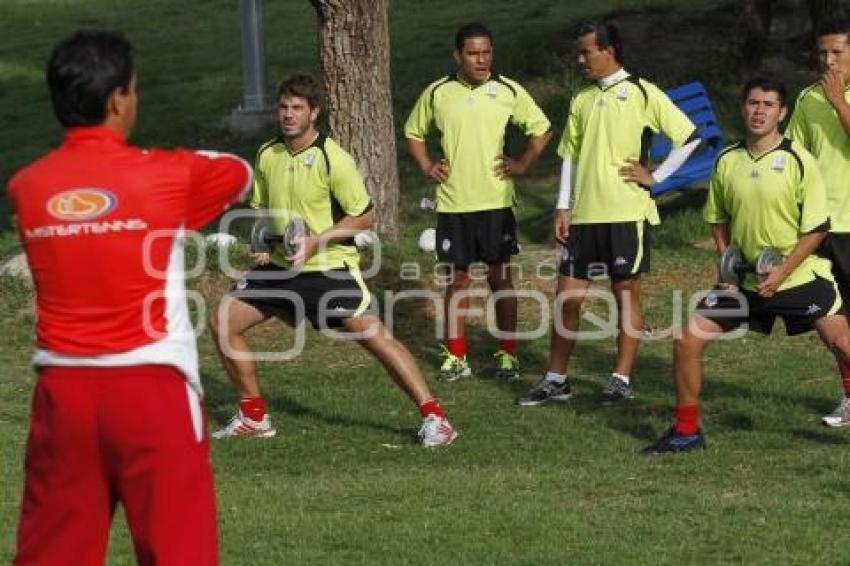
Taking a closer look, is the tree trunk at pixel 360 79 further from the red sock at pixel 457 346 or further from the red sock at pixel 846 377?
the red sock at pixel 846 377

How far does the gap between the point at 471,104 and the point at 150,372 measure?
Answer: 644 centimetres

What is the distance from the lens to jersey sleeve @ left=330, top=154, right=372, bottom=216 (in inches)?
383

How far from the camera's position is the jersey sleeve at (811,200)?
907 cm

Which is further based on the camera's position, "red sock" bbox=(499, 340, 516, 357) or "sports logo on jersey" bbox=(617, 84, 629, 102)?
"red sock" bbox=(499, 340, 516, 357)

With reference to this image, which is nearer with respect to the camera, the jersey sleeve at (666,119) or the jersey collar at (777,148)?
the jersey collar at (777,148)

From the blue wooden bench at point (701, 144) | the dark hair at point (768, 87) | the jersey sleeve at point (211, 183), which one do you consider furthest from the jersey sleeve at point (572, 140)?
the jersey sleeve at point (211, 183)

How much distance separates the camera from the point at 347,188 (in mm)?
9719

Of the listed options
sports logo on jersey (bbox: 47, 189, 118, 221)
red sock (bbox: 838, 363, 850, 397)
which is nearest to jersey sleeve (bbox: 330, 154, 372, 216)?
red sock (bbox: 838, 363, 850, 397)

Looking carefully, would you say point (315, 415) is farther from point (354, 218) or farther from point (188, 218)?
point (188, 218)

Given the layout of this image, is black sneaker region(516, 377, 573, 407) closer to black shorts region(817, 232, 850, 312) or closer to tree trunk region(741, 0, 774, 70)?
black shorts region(817, 232, 850, 312)

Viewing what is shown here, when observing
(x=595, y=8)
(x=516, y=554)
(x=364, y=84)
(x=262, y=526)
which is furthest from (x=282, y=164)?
(x=595, y=8)

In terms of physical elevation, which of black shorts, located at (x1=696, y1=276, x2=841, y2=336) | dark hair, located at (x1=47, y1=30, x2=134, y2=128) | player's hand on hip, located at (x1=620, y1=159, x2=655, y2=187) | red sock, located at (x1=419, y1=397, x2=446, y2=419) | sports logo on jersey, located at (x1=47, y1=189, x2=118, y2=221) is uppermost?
dark hair, located at (x1=47, y1=30, x2=134, y2=128)

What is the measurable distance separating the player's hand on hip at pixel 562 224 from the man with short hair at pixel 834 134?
148cm

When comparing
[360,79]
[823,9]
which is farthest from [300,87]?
[823,9]
